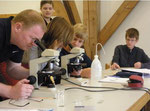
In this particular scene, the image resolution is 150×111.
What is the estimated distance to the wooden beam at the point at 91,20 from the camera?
422 centimetres

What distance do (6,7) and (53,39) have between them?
12.3ft

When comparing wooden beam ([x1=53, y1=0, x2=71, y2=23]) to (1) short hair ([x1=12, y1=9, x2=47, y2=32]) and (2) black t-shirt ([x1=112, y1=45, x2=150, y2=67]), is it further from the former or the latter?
(1) short hair ([x1=12, y1=9, x2=47, y2=32])

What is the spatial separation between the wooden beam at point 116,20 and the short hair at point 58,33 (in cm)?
260

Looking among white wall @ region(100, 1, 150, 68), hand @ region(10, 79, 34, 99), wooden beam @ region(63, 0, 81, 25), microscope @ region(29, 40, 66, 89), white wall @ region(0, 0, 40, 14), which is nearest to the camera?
hand @ region(10, 79, 34, 99)

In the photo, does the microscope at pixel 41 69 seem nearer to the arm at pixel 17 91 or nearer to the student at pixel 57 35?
the arm at pixel 17 91

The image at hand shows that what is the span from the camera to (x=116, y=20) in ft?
13.7

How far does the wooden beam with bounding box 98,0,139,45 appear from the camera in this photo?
13.3ft

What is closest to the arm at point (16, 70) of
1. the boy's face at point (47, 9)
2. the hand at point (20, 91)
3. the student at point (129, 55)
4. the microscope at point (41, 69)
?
the microscope at point (41, 69)

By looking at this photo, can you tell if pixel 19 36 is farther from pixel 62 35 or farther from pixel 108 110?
pixel 108 110

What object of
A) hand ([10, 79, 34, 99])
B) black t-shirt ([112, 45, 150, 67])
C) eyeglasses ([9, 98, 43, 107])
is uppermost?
black t-shirt ([112, 45, 150, 67])

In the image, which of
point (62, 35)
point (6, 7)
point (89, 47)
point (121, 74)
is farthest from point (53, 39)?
point (6, 7)

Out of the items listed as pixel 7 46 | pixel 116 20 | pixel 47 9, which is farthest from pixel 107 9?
pixel 7 46

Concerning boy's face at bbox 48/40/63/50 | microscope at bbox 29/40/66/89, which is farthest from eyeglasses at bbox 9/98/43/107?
boy's face at bbox 48/40/63/50

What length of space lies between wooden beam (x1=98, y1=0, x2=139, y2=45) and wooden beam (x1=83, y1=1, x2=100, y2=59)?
0.14 metres
